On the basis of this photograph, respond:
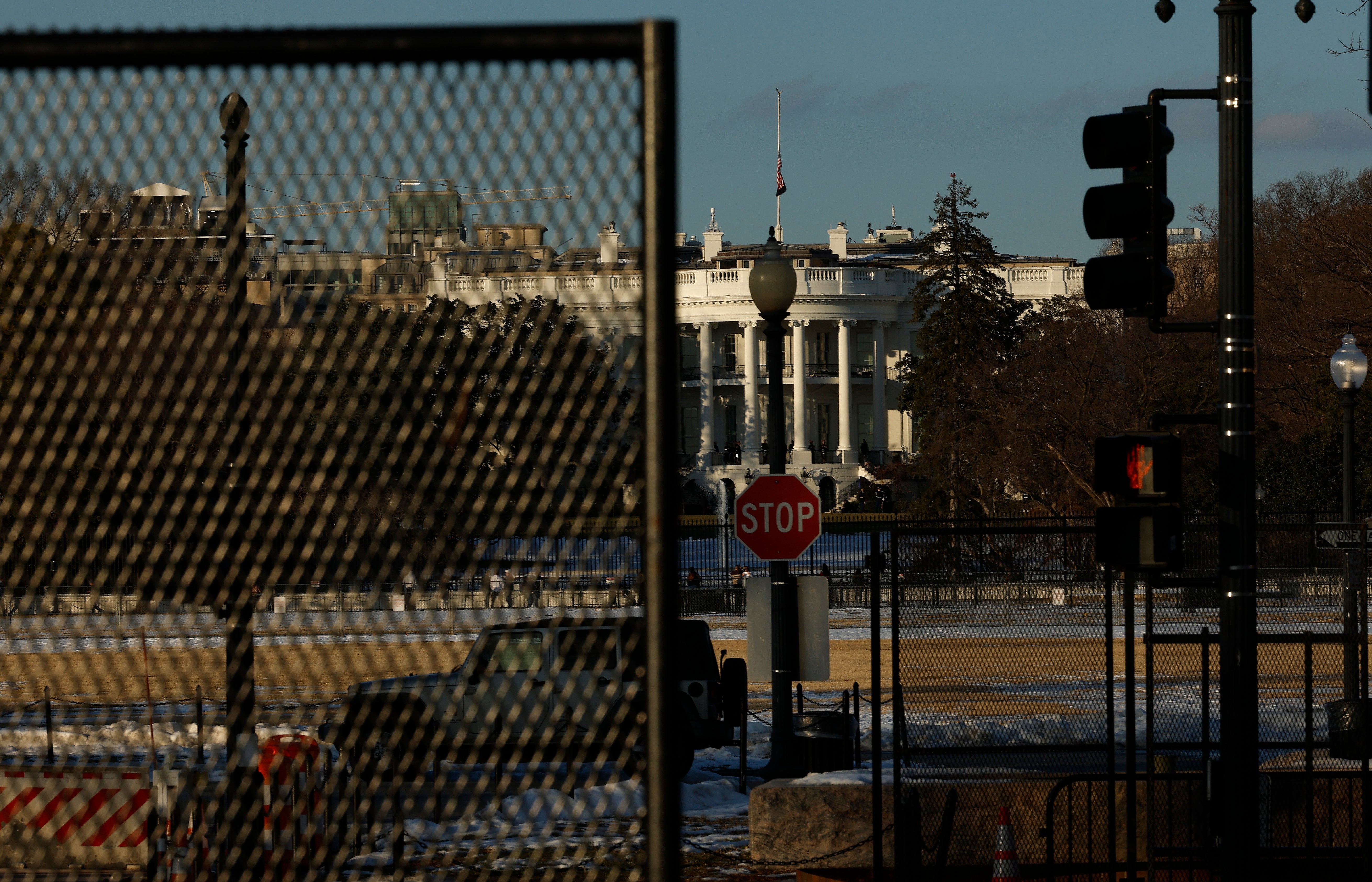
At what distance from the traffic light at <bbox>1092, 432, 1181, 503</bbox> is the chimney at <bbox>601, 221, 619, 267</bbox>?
17.1 ft

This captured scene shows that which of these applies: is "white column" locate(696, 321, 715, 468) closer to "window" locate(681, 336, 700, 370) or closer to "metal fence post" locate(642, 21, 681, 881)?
"window" locate(681, 336, 700, 370)

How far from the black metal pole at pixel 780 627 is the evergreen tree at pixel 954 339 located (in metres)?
32.8

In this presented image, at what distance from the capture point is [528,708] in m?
4.44

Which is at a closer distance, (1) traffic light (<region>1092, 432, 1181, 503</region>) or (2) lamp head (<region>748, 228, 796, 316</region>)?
(1) traffic light (<region>1092, 432, 1181, 503</region>)

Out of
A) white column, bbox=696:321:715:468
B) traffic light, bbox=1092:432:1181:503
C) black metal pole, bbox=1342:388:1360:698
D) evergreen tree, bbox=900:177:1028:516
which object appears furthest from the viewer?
white column, bbox=696:321:715:468

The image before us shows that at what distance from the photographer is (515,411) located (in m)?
3.51

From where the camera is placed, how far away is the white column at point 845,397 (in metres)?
87.1

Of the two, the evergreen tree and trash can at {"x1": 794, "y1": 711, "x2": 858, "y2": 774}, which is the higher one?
the evergreen tree

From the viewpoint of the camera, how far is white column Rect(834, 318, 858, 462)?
8706 cm

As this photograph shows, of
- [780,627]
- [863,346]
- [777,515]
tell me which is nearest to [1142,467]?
[777,515]

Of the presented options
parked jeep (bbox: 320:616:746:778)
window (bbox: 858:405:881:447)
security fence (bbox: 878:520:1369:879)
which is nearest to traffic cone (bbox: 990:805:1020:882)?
security fence (bbox: 878:520:1369:879)

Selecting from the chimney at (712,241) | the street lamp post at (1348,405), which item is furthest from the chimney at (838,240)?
the street lamp post at (1348,405)

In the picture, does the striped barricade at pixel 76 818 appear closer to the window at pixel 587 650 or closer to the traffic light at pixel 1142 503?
the window at pixel 587 650

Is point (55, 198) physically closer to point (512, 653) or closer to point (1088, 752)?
point (512, 653)
